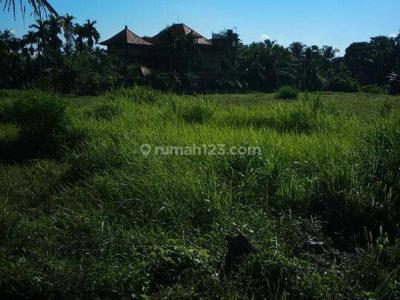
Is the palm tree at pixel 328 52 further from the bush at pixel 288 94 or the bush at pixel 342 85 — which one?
the bush at pixel 288 94

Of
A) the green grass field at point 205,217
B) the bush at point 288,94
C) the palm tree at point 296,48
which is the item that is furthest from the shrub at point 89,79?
the palm tree at point 296,48

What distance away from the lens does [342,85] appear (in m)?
36.9

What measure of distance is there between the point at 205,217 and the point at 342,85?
118 ft

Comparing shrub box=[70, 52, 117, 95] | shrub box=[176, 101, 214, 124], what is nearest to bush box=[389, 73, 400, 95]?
shrub box=[70, 52, 117, 95]

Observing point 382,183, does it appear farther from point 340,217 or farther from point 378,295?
point 378,295

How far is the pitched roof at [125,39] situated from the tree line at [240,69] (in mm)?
1205

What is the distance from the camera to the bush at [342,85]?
36.3 meters

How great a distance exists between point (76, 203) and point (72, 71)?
2488 centimetres

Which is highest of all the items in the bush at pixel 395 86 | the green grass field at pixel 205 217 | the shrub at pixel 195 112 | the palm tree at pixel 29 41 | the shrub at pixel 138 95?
the palm tree at pixel 29 41

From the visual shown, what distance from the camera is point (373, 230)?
3.79m

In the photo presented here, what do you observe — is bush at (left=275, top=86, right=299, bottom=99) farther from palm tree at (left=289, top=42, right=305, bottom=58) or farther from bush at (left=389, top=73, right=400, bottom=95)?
palm tree at (left=289, top=42, right=305, bottom=58)

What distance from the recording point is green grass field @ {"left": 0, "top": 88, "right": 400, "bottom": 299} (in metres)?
2.86

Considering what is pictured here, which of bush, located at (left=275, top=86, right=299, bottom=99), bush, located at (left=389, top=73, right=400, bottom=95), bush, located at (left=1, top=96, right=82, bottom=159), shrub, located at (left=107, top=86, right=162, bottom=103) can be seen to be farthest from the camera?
bush, located at (left=389, top=73, right=400, bottom=95)

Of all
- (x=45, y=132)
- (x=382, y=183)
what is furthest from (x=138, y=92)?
(x=382, y=183)
